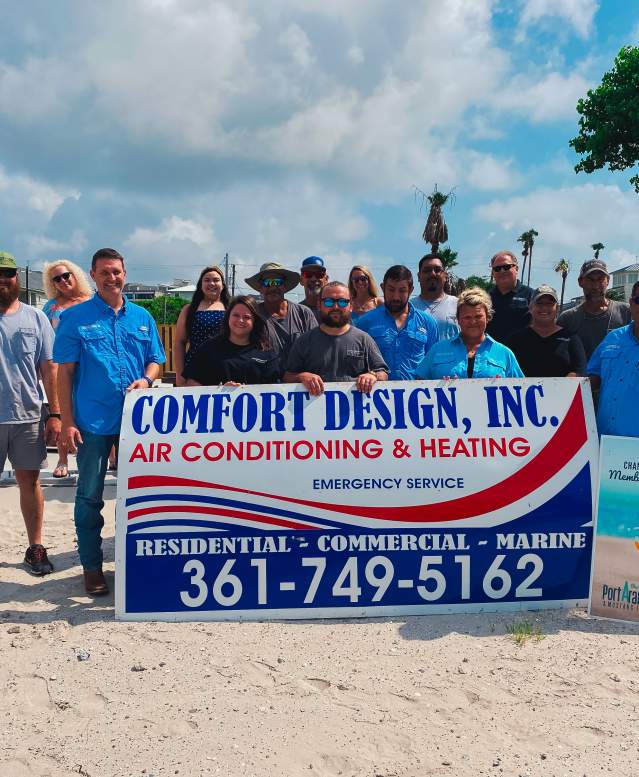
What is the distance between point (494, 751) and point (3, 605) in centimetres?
305

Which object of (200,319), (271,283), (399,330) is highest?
(271,283)

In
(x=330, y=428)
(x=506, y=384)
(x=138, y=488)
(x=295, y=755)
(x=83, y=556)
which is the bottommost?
(x=295, y=755)

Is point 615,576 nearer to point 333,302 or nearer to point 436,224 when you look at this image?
point 333,302

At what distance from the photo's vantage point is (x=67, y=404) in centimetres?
383

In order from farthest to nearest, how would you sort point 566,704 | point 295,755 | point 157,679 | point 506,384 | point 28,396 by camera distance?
point 28,396, point 506,384, point 157,679, point 566,704, point 295,755

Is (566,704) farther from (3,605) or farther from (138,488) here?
(3,605)

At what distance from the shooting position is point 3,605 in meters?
3.91

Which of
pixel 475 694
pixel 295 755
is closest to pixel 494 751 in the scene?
pixel 475 694

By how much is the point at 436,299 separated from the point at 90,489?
2.97 meters

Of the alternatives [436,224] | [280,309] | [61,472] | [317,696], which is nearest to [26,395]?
[280,309]

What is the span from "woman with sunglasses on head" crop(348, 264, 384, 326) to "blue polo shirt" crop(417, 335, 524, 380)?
1.42 m

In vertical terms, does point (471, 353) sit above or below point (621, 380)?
above

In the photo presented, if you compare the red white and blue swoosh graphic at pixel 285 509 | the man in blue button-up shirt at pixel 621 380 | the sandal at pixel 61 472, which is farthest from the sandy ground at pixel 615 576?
the sandal at pixel 61 472

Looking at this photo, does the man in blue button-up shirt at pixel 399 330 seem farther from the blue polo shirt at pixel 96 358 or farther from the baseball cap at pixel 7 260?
the baseball cap at pixel 7 260
